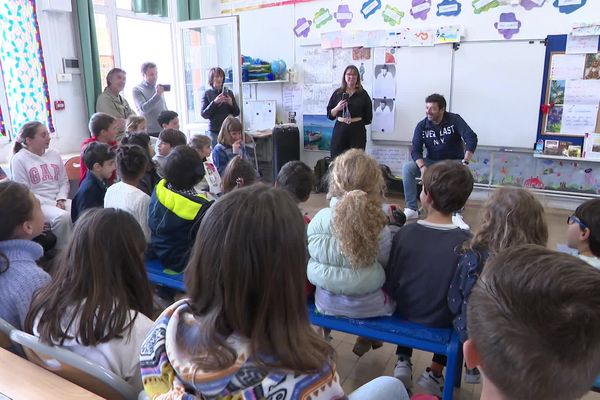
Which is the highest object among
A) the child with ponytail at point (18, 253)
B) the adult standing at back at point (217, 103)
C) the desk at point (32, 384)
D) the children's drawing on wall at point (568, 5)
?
the children's drawing on wall at point (568, 5)

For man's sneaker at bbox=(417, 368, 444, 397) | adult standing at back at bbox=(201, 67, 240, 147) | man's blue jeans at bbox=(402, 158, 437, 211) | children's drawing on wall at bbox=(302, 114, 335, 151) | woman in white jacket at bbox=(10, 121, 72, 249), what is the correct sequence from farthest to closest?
children's drawing on wall at bbox=(302, 114, 335, 151) → adult standing at back at bbox=(201, 67, 240, 147) → man's blue jeans at bbox=(402, 158, 437, 211) → woman in white jacket at bbox=(10, 121, 72, 249) → man's sneaker at bbox=(417, 368, 444, 397)

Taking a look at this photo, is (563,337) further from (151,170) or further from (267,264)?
(151,170)

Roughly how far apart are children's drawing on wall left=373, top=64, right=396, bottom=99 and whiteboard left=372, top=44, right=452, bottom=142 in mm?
52

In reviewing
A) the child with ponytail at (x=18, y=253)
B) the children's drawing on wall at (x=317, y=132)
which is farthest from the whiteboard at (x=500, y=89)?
the child with ponytail at (x=18, y=253)

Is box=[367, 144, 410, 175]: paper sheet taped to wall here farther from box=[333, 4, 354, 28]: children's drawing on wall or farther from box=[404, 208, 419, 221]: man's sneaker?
box=[333, 4, 354, 28]: children's drawing on wall

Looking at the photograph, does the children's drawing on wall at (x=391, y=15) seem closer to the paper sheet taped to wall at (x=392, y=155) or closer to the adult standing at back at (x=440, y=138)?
the adult standing at back at (x=440, y=138)

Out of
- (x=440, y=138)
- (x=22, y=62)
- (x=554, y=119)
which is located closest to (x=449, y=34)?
(x=440, y=138)

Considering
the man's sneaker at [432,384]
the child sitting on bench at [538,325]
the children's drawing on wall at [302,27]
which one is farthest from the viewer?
the children's drawing on wall at [302,27]

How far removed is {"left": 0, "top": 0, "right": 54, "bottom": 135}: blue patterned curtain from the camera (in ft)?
13.0

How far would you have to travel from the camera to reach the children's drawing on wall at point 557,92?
13.8 feet

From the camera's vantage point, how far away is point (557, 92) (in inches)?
167

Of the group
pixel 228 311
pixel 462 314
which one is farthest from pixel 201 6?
pixel 228 311

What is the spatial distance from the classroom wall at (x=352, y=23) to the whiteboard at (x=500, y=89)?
0.25 ft

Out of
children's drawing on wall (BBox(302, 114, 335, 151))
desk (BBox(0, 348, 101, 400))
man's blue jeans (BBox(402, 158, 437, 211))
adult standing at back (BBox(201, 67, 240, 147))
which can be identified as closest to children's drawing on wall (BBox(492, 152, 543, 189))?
man's blue jeans (BBox(402, 158, 437, 211))
